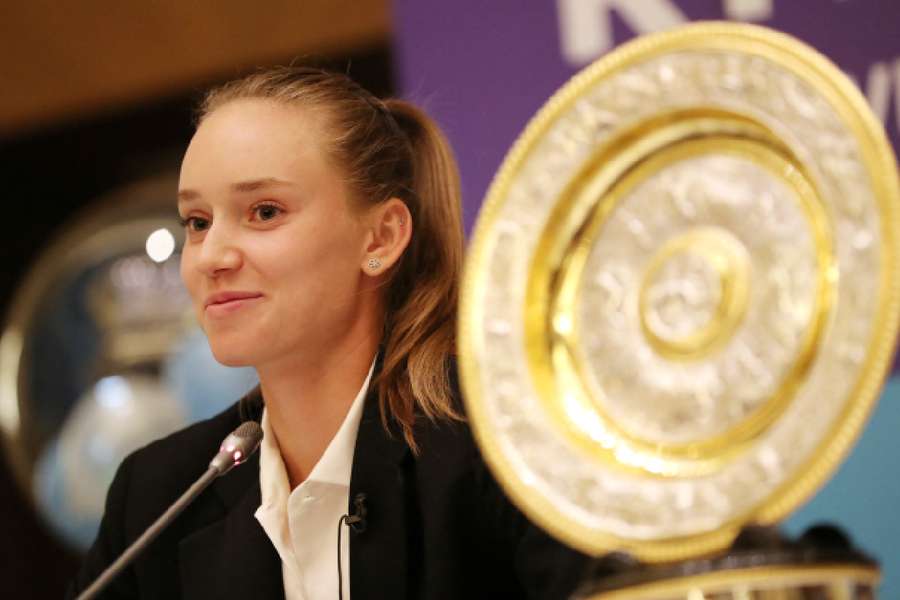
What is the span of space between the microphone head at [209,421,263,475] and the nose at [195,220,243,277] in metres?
0.15

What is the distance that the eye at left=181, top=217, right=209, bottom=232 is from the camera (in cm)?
134

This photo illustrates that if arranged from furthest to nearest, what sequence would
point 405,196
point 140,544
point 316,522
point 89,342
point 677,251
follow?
point 89,342
point 405,196
point 316,522
point 140,544
point 677,251

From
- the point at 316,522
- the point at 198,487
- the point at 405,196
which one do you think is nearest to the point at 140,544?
the point at 198,487

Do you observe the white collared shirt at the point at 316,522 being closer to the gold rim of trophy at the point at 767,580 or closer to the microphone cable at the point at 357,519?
the microphone cable at the point at 357,519

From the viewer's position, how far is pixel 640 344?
3.29 ft

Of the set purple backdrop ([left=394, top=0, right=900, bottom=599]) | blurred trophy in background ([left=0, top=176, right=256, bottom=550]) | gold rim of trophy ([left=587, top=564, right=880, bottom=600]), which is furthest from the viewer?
blurred trophy in background ([left=0, top=176, right=256, bottom=550])

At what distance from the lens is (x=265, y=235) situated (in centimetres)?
129

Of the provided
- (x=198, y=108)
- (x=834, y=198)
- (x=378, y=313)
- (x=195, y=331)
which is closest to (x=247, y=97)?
(x=198, y=108)

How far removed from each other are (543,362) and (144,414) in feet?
8.15

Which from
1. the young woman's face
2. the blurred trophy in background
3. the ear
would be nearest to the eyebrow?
the young woman's face

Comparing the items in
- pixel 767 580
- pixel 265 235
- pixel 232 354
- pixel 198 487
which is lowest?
pixel 767 580

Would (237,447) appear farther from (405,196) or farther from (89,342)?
(89,342)

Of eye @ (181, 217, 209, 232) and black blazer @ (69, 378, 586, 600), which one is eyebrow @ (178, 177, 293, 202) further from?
black blazer @ (69, 378, 586, 600)

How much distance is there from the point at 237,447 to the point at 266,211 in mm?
222
